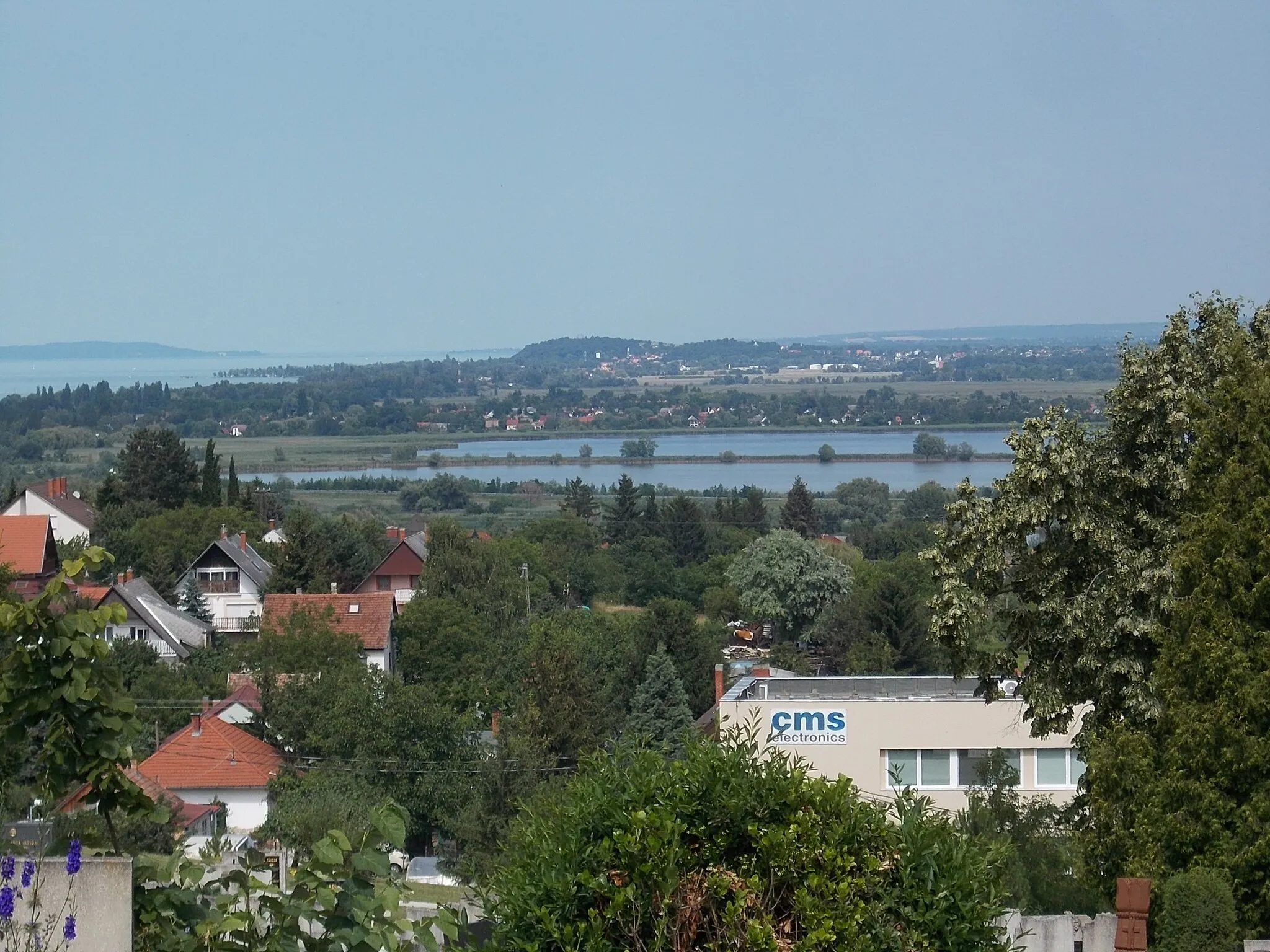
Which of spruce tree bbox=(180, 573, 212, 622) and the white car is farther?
spruce tree bbox=(180, 573, 212, 622)

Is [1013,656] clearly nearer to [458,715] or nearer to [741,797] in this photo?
[741,797]

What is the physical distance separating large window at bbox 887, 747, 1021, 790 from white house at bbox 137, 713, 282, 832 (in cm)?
1205

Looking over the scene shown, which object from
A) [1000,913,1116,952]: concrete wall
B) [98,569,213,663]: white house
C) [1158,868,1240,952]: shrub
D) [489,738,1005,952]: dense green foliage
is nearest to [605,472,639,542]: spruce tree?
[98,569,213,663]: white house

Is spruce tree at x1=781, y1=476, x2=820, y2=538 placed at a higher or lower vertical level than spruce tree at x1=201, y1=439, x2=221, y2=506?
lower

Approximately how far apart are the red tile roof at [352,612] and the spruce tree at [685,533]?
37.3 meters

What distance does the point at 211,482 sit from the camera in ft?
229

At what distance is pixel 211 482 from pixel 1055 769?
176ft

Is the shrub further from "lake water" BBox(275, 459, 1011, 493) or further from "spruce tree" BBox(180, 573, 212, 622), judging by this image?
"lake water" BBox(275, 459, 1011, 493)

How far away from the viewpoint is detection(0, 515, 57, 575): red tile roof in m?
42.8

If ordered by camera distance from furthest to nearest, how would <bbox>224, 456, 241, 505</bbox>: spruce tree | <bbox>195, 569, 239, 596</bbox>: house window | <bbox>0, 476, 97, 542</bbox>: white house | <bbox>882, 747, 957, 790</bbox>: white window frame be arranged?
Answer: <bbox>224, 456, 241, 505</bbox>: spruce tree < <bbox>0, 476, 97, 542</bbox>: white house < <bbox>195, 569, 239, 596</bbox>: house window < <bbox>882, 747, 957, 790</bbox>: white window frame

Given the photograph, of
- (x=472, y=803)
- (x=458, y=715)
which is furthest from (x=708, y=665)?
(x=472, y=803)

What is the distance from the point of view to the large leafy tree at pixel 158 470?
221 feet

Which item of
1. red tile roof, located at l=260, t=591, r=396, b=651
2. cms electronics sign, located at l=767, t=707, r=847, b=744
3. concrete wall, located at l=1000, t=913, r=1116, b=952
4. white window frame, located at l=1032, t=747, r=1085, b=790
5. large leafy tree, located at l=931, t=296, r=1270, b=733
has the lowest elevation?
red tile roof, located at l=260, t=591, r=396, b=651

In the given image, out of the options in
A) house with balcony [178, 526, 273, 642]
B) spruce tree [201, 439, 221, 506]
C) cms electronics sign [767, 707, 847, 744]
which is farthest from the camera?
spruce tree [201, 439, 221, 506]
